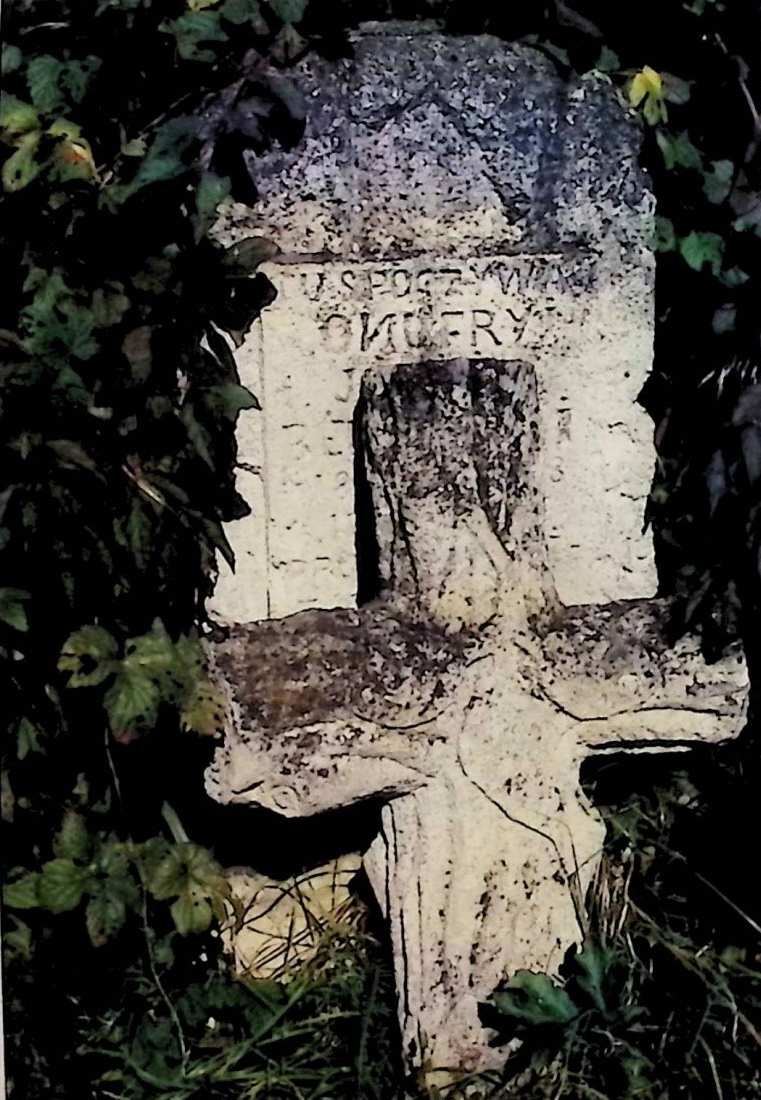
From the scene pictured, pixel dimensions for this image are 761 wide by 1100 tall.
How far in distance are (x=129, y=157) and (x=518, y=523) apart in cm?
74

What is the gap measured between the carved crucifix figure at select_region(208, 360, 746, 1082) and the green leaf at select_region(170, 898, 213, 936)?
19cm

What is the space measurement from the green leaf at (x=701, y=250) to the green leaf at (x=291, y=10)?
0.67m

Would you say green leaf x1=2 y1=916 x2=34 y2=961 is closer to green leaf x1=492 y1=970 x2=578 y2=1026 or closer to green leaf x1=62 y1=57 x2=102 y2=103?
green leaf x1=492 y1=970 x2=578 y2=1026

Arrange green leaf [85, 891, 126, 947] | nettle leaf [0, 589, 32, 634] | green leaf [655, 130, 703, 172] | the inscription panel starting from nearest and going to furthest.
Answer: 1. nettle leaf [0, 589, 32, 634]
2. green leaf [85, 891, 126, 947]
3. the inscription panel
4. green leaf [655, 130, 703, 172]

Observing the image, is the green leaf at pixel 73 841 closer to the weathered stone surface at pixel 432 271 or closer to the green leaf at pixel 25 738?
the green leaf at pixel 25 738

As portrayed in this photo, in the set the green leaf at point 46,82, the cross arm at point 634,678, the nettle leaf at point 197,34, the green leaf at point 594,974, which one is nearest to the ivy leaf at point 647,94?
the nettle leaf at point 197,34

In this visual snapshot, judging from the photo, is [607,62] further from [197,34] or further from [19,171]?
[19,171]

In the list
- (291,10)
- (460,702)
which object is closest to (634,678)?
(460,702)

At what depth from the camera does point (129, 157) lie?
2.42m

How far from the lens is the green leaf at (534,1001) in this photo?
7.66 feet

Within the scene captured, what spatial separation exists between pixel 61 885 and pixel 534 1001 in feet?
2.14

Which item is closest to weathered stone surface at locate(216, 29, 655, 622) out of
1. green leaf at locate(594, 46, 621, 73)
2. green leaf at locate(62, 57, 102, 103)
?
green leaf at locate(594, 46, 621, 73)

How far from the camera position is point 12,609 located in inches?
87.4

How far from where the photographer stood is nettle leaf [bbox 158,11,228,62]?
2412mm
